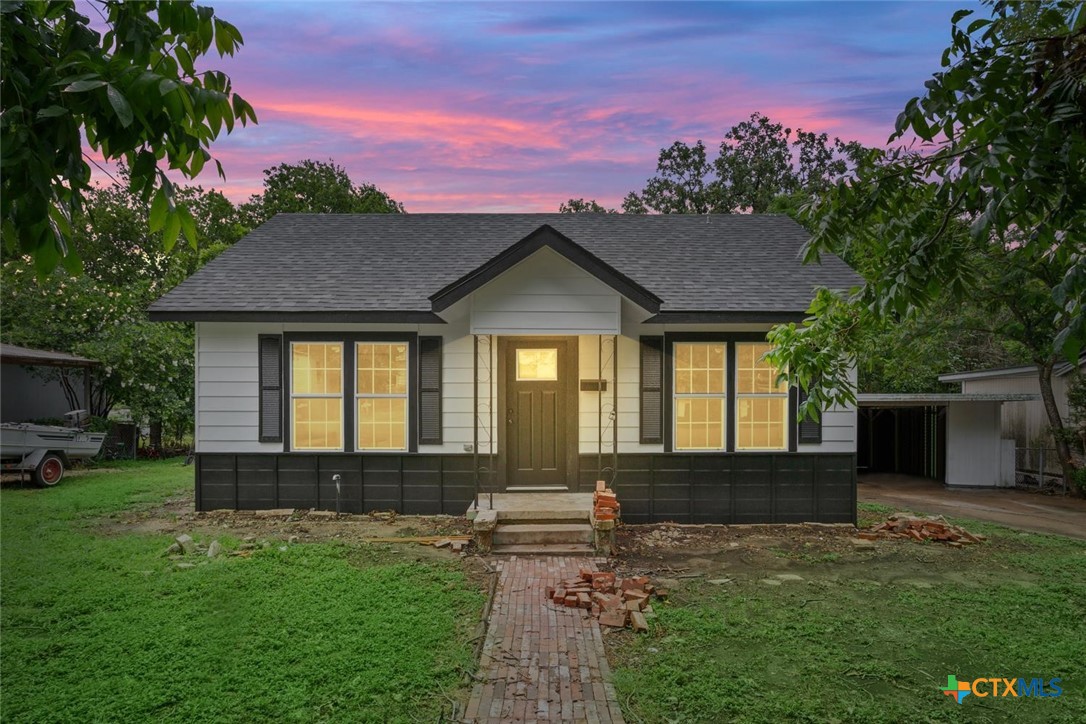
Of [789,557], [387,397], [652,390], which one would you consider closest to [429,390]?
[387,397]

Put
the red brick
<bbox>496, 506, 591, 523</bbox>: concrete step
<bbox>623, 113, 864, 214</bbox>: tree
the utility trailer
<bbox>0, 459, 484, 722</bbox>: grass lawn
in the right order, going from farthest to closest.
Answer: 1. <bbox>623, 113, 864, 214</bbox>: tree
2. the utility trailer
3. <bbox>496, 506, 591, 523</bbox>: concrete step
4. the red brick
5. <bbox>0, 459, 484, 722</bbox>: grass lawn

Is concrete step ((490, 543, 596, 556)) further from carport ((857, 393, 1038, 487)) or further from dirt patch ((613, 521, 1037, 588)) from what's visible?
carport ((857, 393, 1038, 487))

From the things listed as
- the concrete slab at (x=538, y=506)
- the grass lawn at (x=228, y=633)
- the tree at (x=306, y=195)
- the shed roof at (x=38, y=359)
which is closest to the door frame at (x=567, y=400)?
the concrete slab at (x=538, y=506)

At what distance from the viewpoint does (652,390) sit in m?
9.40

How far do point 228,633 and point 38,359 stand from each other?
510 inches

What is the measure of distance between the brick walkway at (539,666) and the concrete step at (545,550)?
3.76ft

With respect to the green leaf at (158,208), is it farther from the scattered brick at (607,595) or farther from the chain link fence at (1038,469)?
the chain link fence at (1038,469)

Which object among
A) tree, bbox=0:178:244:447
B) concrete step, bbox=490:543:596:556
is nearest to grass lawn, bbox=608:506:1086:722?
concrete step, bbox=490:543:596:556

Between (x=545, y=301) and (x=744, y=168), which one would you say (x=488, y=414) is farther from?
(x=744, y=168)

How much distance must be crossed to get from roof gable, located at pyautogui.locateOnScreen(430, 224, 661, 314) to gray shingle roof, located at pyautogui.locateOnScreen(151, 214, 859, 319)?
106cm

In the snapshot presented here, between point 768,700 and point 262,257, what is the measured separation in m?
10.3

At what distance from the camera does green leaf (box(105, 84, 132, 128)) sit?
1375 millimetres

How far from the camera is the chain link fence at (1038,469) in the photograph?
48.4 feet

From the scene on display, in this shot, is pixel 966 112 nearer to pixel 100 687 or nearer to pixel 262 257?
pixel 100 687
